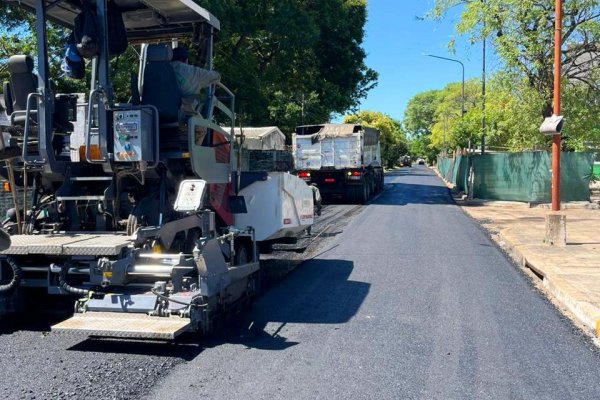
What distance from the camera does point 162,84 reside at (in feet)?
20.5

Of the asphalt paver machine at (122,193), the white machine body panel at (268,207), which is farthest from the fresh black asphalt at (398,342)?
the white machine body panel at (268,207)

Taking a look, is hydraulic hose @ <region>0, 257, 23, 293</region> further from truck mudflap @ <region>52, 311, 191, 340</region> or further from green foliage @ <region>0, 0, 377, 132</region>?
green foliage @ <region>0, 0, 377, 132</region>

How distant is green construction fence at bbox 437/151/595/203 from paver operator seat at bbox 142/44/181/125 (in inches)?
736

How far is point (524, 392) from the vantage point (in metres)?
4.61

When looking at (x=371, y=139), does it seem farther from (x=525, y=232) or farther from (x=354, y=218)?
(x=525, y=232)

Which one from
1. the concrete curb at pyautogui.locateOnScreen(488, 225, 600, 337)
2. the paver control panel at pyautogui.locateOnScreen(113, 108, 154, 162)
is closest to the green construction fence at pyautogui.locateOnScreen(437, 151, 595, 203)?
the concrete curb at pyautogui.locateOnScreen(488, 225, 600, 337)

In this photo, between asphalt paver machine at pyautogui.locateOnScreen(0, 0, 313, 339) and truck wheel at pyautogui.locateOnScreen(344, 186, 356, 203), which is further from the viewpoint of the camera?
truck wheel at pyautogui.locateOnScreen(344, 186, 356, 203)

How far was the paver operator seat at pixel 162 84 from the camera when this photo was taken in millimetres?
6203

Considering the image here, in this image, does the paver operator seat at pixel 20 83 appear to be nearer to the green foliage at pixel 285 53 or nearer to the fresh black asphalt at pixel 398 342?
the fresh black asphalt at pixel 398 342

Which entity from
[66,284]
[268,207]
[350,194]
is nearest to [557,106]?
[268,207]

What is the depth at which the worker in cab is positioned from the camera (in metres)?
6.27

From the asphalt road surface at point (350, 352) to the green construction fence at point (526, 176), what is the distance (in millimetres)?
14421

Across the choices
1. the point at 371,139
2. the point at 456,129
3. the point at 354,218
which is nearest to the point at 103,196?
the point at 354,218

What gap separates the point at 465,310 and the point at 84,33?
5.16m
